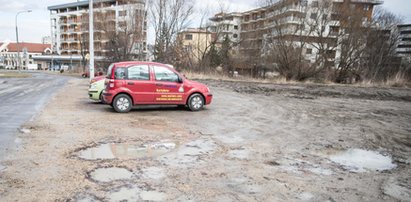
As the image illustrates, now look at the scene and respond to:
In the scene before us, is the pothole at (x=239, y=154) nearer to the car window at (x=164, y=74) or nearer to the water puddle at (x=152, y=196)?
the water puddle at (x=152, y=196)

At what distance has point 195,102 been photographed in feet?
38.1

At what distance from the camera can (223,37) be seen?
48344mm

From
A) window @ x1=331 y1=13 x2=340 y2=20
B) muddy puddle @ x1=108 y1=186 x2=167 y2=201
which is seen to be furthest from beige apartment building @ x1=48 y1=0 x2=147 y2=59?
muddy puddle @ x1=108 y1=186 x2=167 y2=201

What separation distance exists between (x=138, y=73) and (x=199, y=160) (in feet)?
19.1

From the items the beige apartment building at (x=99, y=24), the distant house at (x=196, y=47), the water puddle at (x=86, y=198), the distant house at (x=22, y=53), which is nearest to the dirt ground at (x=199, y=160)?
the water puddle at (x=86, y=198)

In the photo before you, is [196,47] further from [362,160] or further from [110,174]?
[110,174]

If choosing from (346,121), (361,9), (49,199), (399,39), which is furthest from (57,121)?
(399,39)

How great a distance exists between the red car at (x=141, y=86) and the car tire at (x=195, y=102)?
0.27 meters

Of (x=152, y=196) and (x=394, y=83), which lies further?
(x=394, y=83)

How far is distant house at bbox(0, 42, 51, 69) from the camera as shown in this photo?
103 meters

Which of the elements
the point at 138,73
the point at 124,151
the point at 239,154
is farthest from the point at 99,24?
the point at 239,154

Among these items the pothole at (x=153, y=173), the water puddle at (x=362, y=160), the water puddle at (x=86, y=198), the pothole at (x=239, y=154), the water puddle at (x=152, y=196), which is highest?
the water puddle at (x=86, y=198)

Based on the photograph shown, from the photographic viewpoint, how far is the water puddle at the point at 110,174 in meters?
4.61

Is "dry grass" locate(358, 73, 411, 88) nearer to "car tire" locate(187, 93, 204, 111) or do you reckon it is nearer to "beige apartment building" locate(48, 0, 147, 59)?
"car tire" locate(187, 93, 204, 111)
